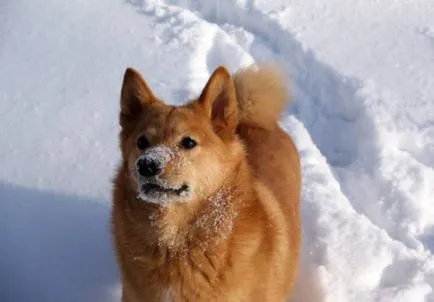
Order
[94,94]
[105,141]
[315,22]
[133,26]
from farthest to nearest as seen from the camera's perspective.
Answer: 1. [315,22]
2. [133,26]
3. [94,94]
4. [105,141]

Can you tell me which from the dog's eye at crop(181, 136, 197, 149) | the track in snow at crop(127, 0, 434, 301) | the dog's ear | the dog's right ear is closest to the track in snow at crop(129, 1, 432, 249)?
the track in snow at crop(127, 0, 434, 301)

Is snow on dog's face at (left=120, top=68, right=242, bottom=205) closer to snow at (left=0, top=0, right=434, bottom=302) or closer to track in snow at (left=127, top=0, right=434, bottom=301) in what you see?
snow at (left=0, top=0, right=434, bottom=302)

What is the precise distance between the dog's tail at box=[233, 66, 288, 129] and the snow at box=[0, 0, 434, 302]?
402mm

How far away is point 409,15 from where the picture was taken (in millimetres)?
6340

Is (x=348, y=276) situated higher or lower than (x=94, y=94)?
higher

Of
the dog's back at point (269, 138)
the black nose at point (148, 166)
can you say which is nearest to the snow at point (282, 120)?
the dog's back at point (269, 138)

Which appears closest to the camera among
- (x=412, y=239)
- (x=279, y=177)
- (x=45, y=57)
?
(x=279, y=177)

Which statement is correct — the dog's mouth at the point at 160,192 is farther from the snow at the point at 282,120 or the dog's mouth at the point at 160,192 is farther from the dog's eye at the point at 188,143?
the snow at the point at 282,120

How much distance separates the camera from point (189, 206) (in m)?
2.81

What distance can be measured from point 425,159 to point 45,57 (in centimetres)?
322

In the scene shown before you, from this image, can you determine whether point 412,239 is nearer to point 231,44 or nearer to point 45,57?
point 231,44

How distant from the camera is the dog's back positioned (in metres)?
3.58

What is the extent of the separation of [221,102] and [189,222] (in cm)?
59

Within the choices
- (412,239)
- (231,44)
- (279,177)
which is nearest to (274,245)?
(279,177)
